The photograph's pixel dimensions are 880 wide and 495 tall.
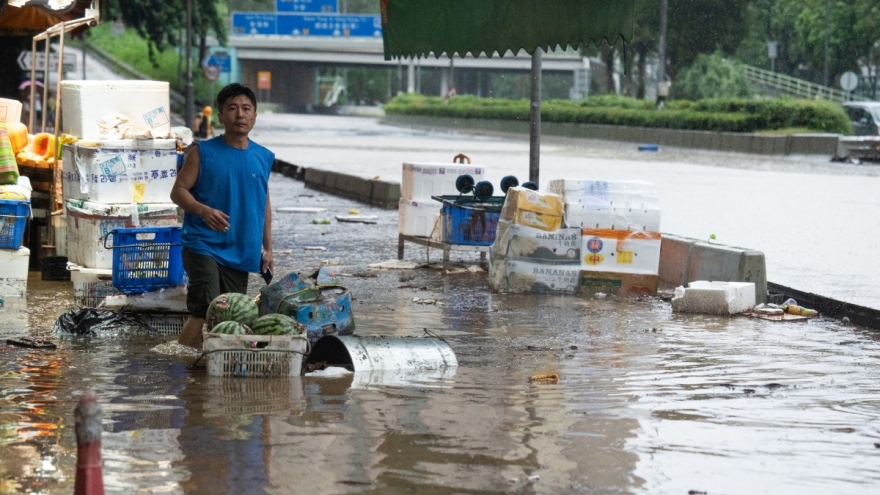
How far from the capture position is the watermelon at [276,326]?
7.51 meters

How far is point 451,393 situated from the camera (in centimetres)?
717

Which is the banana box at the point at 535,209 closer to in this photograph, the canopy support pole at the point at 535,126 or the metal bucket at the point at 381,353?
the canopy support pole at the point at 535,126

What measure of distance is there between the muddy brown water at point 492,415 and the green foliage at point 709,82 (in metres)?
55.4

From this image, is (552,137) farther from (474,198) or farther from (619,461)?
(619,461)

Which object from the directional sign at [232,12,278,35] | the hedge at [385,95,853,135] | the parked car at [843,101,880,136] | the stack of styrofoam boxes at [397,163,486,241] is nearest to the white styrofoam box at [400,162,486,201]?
the stack of styrofoam boxes at [397,163,486,241]

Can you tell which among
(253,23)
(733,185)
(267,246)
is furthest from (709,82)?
(267,246)

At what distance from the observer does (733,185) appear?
26734 millimetres

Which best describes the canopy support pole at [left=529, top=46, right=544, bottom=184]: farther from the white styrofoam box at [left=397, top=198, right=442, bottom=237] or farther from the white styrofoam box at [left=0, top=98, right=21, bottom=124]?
the white styrofoam box at [left=0, top=98, right=21, bottom=124]

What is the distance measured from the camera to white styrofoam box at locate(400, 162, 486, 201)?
45.0 feet

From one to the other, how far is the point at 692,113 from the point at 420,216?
35366 millimetres

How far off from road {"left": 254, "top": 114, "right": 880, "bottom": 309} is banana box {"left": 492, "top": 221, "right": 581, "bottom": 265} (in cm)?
193

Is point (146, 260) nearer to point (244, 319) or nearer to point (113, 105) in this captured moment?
point (244, 319)

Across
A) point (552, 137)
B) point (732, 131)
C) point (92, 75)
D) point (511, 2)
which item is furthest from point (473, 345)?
point (92, 75)

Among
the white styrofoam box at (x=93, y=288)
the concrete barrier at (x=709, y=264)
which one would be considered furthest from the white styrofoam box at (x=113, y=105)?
the concrete barrier at (x=709, y=264)
